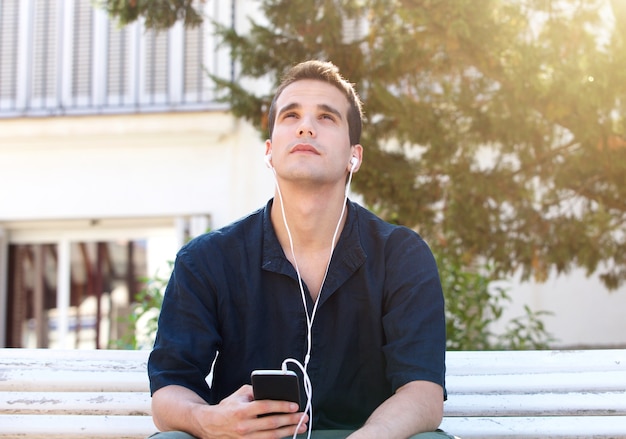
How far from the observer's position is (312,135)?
2795mm

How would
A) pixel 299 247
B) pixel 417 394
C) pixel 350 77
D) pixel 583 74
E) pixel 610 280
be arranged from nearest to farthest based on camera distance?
1. pixel 417 394
2. pixel 299 247
3. pixel 583 74
4. pixel 350 77
5. pixel 610 280

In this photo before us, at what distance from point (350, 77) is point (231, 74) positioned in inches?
110

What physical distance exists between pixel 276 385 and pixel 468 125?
292 centimetres

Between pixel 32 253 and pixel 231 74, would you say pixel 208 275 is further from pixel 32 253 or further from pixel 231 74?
pixel 32 253

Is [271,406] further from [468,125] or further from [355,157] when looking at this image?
[468,125]

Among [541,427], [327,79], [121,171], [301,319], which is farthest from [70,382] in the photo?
[121,171]

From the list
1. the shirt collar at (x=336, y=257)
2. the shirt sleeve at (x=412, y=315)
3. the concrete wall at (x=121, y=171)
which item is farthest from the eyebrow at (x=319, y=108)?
the concrete wall at (x=121, y=171)

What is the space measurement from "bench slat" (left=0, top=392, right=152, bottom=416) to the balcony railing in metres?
4.83

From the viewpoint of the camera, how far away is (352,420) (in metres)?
2.65

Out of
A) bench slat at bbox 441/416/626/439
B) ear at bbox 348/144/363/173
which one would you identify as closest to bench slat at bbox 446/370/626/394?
→ bench slat at bbox 441/416/626/439

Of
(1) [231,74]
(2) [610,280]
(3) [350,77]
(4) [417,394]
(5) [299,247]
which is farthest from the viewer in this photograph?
(1) [231,74]

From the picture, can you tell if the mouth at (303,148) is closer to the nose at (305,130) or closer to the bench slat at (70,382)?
the nose at (305,130)

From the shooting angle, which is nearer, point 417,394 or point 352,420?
point 417,394

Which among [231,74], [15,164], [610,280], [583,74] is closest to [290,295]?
[583,74]
